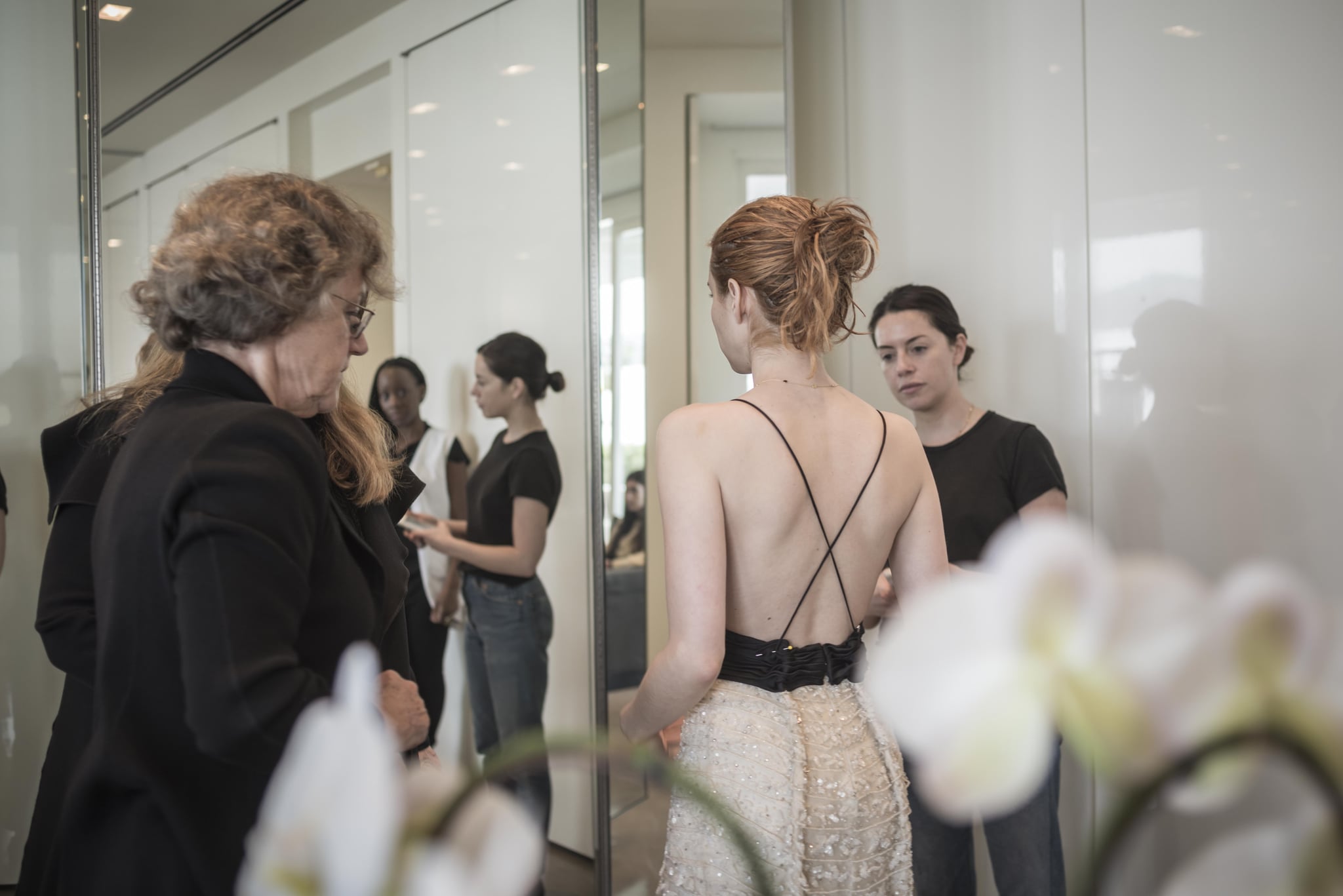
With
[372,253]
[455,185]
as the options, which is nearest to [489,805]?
[372,253]

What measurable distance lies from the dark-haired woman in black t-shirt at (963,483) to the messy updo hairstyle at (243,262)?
143 cm

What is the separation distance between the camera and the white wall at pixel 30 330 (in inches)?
81.0

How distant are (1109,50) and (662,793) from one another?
2.56m

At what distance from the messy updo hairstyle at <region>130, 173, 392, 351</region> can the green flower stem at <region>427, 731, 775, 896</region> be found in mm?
816

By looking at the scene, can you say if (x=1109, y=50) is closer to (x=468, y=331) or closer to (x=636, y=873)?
(x=468, y=331)

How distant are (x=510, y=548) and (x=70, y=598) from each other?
137 cm

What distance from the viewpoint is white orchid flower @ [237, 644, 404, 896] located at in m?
0.35

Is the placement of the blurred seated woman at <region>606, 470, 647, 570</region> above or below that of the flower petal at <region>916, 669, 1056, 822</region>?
below

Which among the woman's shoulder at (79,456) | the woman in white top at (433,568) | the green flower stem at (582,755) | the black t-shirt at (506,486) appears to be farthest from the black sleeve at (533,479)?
the green flower stem at (582,755)

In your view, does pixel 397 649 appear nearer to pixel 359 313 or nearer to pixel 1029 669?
pixel 359 313

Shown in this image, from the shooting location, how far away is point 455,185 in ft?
8.41

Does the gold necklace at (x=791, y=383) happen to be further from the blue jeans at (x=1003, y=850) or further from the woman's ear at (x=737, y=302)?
the blue jeans at (x=1003, y=850)

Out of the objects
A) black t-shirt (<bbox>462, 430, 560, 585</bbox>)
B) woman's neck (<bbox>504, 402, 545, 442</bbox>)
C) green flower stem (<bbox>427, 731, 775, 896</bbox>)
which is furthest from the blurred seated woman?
green flower stem (<bbox>427, 731, 775, 896</bbox>)

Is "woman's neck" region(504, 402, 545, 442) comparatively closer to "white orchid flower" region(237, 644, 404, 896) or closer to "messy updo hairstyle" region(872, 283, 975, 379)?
"messy updo hairstyle" region(872, 283, 975, 379)
